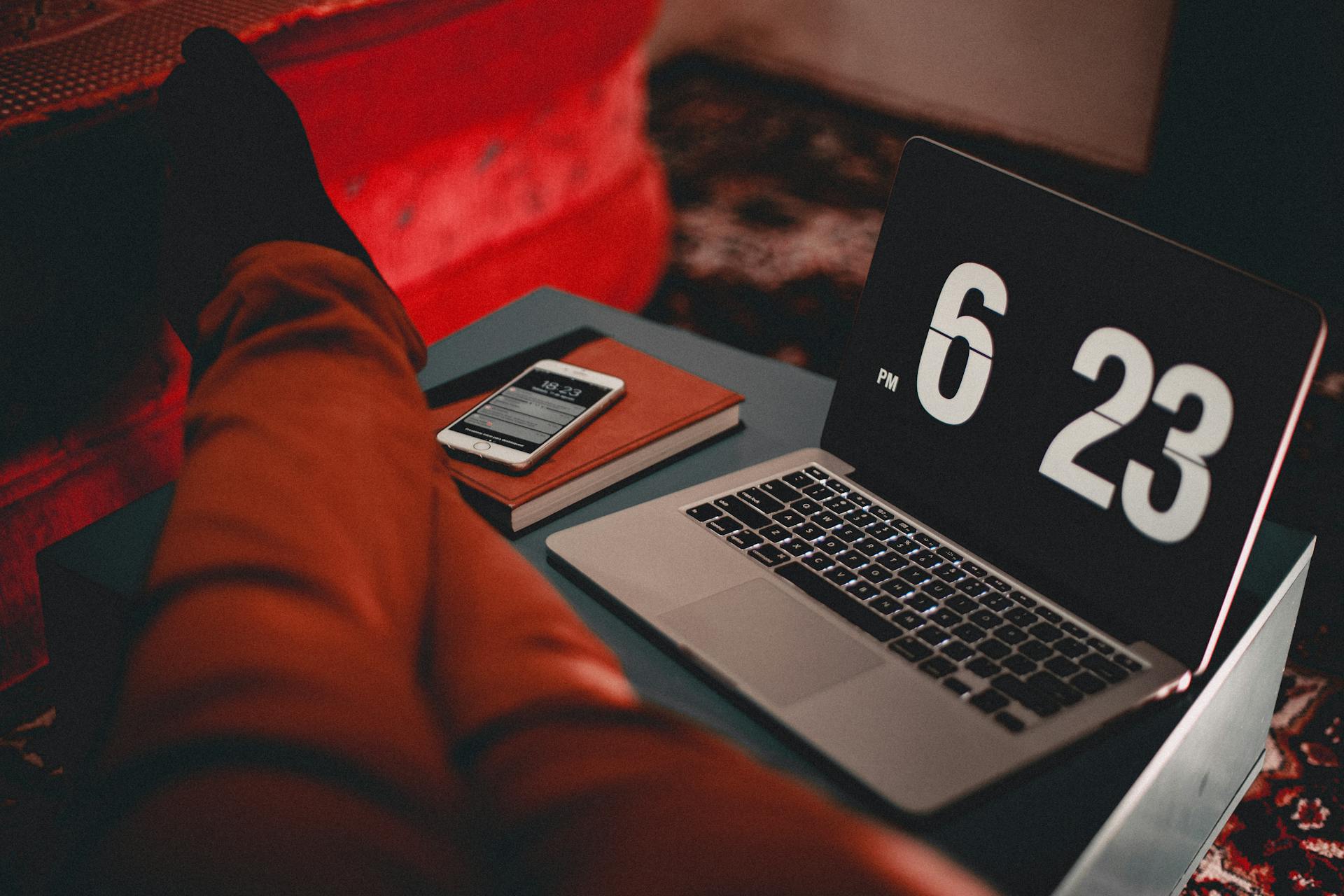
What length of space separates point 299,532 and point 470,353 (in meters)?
0.46

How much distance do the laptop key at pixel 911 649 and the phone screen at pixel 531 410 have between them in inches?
12.0

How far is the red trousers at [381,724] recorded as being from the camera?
354 mm

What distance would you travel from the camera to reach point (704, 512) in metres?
0.68

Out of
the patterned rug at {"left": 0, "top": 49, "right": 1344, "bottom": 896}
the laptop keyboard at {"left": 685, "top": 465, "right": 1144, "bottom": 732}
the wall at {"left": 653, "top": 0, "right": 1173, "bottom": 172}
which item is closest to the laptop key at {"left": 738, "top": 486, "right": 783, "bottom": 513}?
the laptop keyboard at {"left": 685, "top": 465, "right": 1144, "bottom": 732}

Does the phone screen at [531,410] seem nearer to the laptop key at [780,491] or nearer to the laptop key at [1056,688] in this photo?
the laptop key at [780,491]

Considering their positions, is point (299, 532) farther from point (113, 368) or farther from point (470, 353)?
point (113, 368)

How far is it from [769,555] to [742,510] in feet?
0.17

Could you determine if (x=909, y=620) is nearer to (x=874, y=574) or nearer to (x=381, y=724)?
(x=874, y=574)

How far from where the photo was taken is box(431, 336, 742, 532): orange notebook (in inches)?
27.7

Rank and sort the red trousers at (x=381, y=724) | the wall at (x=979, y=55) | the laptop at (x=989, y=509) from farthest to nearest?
the wall at (x=979, y=55) < the laptop at (x=989, y=509) < the red trousers at (x=381, y=724)

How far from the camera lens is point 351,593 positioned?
1.57 ft

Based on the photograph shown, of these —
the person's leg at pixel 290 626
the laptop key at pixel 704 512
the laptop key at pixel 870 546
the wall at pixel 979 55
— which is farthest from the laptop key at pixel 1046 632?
the wall at pixel 979 55

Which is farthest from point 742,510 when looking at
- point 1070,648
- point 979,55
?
point 979,55

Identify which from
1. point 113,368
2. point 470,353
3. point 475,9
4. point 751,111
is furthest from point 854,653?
point 751,111
